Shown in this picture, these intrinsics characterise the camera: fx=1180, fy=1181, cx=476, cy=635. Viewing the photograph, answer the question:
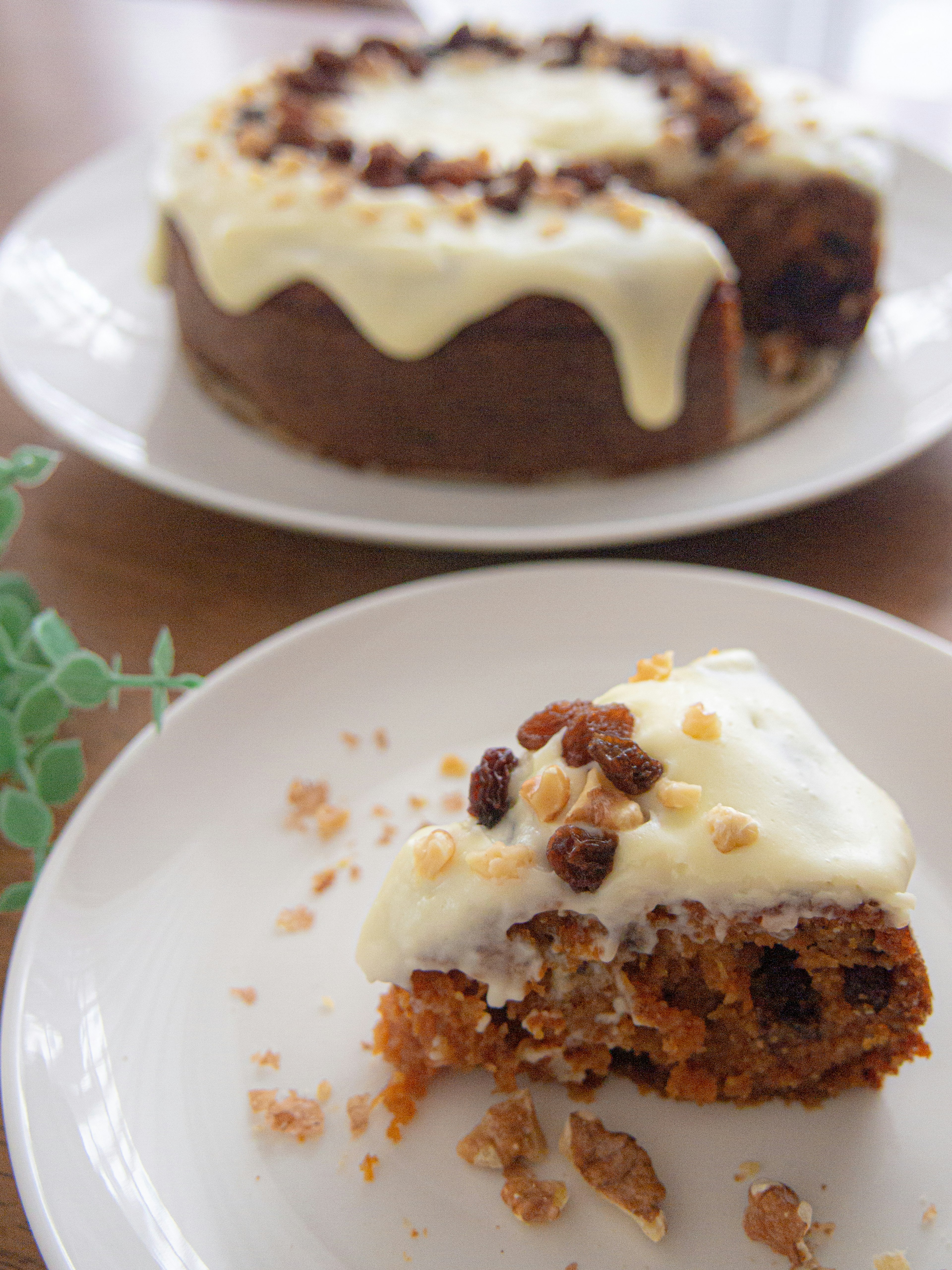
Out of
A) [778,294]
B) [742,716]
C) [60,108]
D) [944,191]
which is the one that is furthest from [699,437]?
[60,108]

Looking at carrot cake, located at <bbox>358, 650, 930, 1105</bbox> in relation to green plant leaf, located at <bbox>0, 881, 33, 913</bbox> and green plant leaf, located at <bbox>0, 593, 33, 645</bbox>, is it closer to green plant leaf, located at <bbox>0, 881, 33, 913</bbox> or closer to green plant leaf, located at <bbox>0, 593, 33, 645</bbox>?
green plant leaf, located at <bbox>0, 881, 33, 913</bbox>

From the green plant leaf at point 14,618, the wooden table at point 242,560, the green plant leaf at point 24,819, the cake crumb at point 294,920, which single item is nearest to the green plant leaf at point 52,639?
the green plant leaf at point 14,618

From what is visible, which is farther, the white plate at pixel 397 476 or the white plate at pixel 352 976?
the white plate at pixel 397 476

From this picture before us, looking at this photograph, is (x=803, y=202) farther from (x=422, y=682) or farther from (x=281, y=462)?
(x=422, y=682)

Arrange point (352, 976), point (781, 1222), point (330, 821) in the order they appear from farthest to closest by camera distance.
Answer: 1. point (330, 821)
2. point (352, 976)
3. point (781, 1222)

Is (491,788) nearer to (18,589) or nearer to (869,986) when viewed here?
(869,986)

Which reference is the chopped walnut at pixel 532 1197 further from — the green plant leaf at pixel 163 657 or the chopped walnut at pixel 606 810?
the green plant leaf at pixel 163 657

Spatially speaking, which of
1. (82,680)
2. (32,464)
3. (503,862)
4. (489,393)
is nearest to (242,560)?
(489,393)
